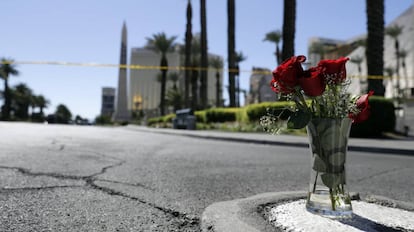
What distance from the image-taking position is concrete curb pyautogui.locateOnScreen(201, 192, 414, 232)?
200 cm

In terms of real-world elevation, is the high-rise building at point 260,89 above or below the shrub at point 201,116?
above

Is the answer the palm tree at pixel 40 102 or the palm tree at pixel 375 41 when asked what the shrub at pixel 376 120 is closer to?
the palm tree at pixel 375 41

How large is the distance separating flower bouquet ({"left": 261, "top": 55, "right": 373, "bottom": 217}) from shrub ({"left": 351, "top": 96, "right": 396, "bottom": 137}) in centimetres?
1120

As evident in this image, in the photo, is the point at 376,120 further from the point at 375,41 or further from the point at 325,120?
the point at 325,120

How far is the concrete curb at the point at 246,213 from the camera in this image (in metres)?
2.00

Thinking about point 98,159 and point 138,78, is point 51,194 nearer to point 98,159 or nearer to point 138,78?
point 98,159

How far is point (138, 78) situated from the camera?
461 feet

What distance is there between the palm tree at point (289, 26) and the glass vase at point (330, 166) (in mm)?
13900

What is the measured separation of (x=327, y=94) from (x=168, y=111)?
80.6 meters

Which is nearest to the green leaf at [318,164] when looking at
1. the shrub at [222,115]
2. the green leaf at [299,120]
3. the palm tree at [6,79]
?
the green leaf at [299,120]

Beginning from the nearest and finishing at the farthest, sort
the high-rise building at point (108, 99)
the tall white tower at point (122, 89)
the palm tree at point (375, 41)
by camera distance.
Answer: the palm tree at point (375, 41), the tall white tower at point (122, 89), the high-rise building at point (108, 99)

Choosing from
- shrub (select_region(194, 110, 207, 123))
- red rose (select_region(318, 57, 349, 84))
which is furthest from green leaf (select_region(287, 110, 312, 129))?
shrub (select_region(194, 110, 207, 123))

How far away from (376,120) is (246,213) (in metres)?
11.7

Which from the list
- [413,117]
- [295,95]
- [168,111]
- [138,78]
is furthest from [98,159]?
[138,78]
